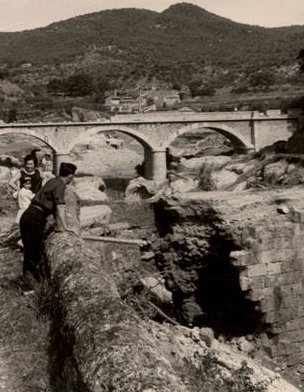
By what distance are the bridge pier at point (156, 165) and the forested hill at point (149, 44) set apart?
Result: 72.6 m

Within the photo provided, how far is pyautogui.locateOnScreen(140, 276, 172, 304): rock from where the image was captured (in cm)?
769

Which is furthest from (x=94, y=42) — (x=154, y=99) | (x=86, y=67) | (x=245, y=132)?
(x=245, y=132)

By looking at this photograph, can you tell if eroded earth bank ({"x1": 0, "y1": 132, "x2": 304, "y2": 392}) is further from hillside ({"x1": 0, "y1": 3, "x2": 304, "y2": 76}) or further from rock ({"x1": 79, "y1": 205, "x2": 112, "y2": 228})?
hillside ({"x1": 0, "y1": 3, "x2": 304, "y2": 76})

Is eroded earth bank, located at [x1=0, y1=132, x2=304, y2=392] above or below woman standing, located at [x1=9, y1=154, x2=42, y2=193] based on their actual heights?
below

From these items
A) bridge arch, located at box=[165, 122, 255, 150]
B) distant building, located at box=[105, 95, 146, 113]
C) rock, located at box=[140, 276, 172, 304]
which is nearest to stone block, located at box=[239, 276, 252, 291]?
rock, located at box=[140, 276, 172, 304]

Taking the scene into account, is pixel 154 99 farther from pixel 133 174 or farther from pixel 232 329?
pixel 232 329

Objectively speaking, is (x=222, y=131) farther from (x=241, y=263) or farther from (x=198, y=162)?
(x=241, y=263)

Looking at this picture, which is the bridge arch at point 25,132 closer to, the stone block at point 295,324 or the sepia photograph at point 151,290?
the sepia photograph at point 151,290

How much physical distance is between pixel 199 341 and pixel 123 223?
3.70 m

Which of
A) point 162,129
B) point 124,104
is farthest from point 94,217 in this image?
point 124,104

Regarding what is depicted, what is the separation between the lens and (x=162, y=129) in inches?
1912

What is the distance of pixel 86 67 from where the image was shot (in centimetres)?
13288

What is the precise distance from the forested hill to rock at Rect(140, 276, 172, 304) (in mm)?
113223

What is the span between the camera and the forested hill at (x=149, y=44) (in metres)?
128
